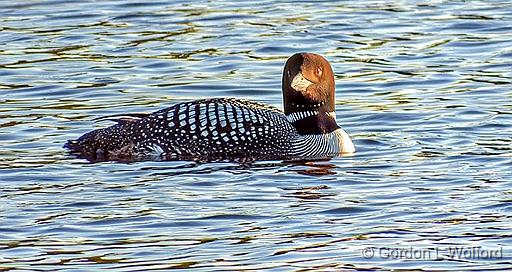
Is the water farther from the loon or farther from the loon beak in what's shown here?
the loon beak

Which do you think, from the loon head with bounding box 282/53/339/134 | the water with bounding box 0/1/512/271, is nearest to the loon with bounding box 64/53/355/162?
the loon head with bounding box 282/53/339/134

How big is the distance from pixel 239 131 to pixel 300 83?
547mm

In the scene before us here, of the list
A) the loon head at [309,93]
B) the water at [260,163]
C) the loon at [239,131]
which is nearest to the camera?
the water at [260,163]

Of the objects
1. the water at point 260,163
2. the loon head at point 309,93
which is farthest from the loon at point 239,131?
the water at point 260,163

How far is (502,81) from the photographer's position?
483 inches

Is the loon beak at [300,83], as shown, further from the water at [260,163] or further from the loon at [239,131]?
the water at [260,163]

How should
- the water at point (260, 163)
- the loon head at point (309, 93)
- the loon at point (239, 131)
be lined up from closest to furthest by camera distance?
the water at point (260, 163), the loon at point (239, 131), the loon head at point (309, 93)

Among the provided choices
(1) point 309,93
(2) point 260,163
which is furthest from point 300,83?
(2) point 260,163

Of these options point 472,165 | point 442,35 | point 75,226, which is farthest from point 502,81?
point 75,226

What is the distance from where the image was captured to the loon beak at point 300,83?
10.3 metres

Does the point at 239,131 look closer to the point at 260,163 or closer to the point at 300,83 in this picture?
the point at 260,163

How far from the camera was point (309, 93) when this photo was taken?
1037 cm

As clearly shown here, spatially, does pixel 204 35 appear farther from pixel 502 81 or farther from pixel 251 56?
pixel 502 81

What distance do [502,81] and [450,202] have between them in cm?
394
